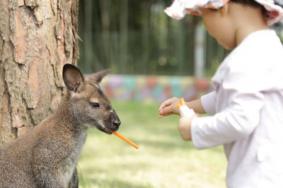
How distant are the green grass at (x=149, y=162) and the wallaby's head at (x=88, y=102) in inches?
70.9

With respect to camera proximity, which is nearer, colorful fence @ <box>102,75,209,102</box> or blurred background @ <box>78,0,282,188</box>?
blurred background @ <box>78,0,282,188</box>

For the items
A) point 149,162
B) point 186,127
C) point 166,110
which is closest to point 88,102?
point 166,110

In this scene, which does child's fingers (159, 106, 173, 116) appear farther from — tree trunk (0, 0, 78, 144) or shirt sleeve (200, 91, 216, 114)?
tree trunk (0, 0, 78, 144)

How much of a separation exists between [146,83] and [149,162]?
5846 millimetres

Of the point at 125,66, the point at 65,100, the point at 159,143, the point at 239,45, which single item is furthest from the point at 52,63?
the point at 125,66

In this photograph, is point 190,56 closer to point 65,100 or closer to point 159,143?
point 159,143

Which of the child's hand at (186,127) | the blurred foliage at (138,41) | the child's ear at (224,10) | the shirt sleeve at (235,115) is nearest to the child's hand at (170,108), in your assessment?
the child's hand at (186,127)

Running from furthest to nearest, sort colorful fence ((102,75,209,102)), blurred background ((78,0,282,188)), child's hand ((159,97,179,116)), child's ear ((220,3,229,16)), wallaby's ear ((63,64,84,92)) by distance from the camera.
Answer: colorful fence ((102,75,209,102)) < blurred background ((78,0,282,188)) < wallaby's ear ((63,64,84,92)) < child's hand ((159,97,179,116)) < child's ear ((220,3,229,16))

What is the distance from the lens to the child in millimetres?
3057

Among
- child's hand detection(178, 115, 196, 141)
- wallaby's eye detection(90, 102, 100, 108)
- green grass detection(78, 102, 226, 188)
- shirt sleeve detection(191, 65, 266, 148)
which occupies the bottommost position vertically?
green grass detection(78, 102, 226, 188)

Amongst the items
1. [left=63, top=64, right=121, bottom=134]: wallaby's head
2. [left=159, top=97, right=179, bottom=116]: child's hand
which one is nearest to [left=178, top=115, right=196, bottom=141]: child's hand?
[left=159, top=97, right=179, bottom=116]: child's hand

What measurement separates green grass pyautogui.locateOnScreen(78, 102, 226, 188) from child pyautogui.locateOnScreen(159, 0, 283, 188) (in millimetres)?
2710

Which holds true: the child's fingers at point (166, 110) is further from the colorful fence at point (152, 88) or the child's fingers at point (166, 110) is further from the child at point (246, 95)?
the colorful fence at point (152, 88)

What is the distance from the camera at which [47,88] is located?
4.53m
